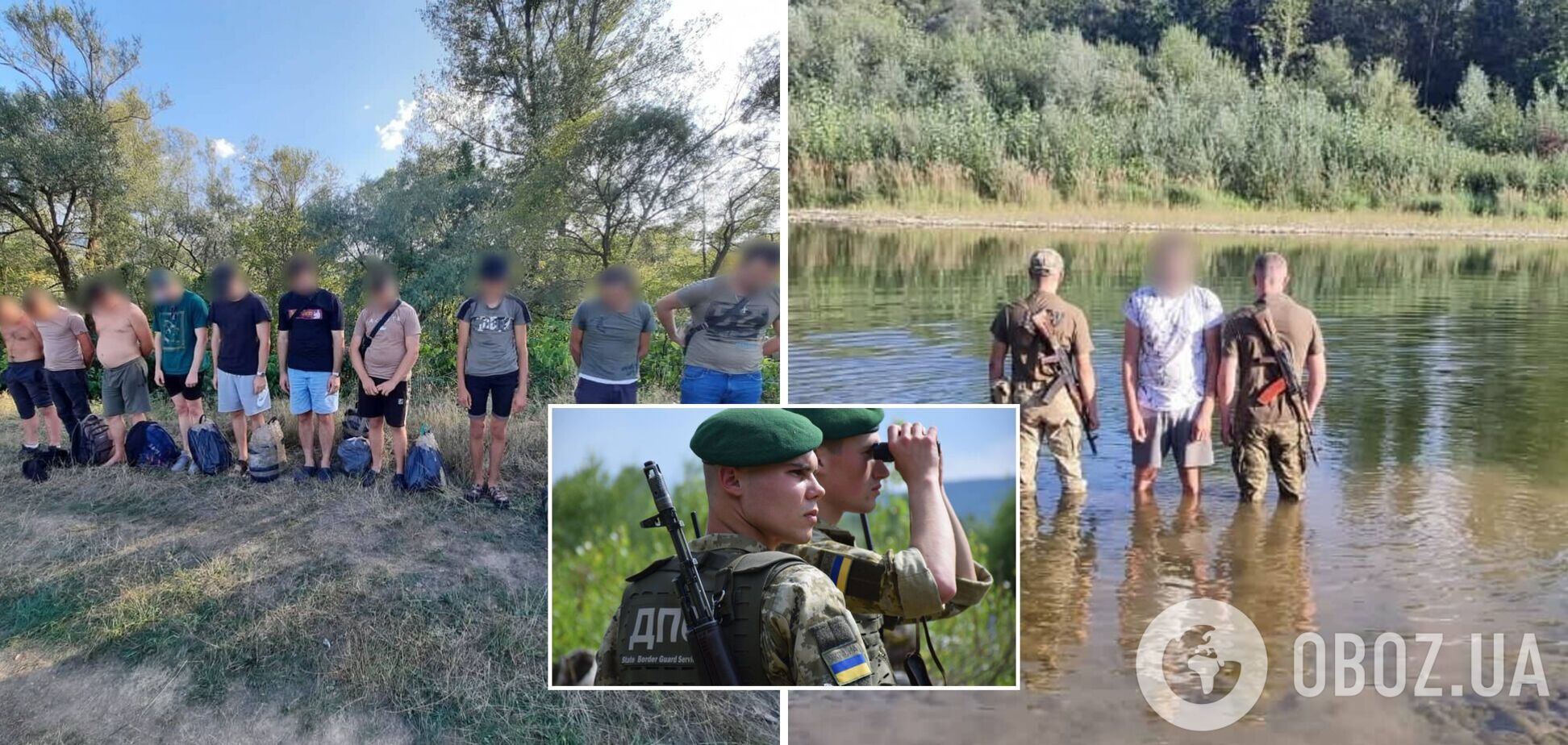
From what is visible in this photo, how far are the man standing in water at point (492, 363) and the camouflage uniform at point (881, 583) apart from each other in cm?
295

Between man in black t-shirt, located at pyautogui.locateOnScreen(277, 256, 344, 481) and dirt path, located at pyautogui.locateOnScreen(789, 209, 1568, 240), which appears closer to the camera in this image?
man in black t-shirt, located at pyautogui.locateOnScreen(277, 256, 344, 481)

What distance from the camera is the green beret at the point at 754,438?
2.67 metres

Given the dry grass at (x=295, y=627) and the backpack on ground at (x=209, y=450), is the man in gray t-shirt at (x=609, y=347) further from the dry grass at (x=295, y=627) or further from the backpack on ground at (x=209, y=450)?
the backpack on ground at (x=209, y=450)

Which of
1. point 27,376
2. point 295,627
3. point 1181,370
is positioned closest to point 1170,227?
point 1181,370

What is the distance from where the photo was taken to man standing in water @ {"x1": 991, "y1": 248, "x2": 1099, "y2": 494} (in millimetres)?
4426

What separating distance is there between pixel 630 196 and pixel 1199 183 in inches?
303

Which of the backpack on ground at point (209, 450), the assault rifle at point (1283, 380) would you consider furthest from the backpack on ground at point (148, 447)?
the assault rifle at point (1283, 380)

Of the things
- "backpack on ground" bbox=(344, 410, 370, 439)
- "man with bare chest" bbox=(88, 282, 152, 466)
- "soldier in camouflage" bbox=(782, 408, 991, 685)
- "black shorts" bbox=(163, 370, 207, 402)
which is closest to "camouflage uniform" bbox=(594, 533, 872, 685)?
"soldier in camouflage" bbox=(782, 408, 991, 685)

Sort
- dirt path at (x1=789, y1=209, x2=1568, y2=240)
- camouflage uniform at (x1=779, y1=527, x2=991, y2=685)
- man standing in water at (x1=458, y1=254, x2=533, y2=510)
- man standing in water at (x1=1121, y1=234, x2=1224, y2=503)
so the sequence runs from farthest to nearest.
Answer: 1. dirt path at (x1=789, y1=209, x2=1568, y2=240)
2. man standing in water at (x1=458, y1=254, x2=533, y2=510)
3. man standing in water at (x1=1121, y1=234, x2=1224, y2=503)
4. camouflage uniform at (x1=779, y1=527, x2=991, y2=685)

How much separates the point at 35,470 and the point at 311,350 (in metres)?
1.91

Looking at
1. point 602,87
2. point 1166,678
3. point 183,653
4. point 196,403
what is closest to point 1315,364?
point 1166,678

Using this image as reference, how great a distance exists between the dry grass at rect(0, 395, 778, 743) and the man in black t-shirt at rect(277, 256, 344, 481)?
421 millimetres

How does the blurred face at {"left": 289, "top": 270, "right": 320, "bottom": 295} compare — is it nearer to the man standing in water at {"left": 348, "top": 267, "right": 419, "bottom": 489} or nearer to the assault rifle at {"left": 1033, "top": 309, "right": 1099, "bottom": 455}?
the man standing in water at {"left": 348, "top": 267, "right": 419, "bottom": 489}

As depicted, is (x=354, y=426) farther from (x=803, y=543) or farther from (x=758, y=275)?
(x=803, y=543)
